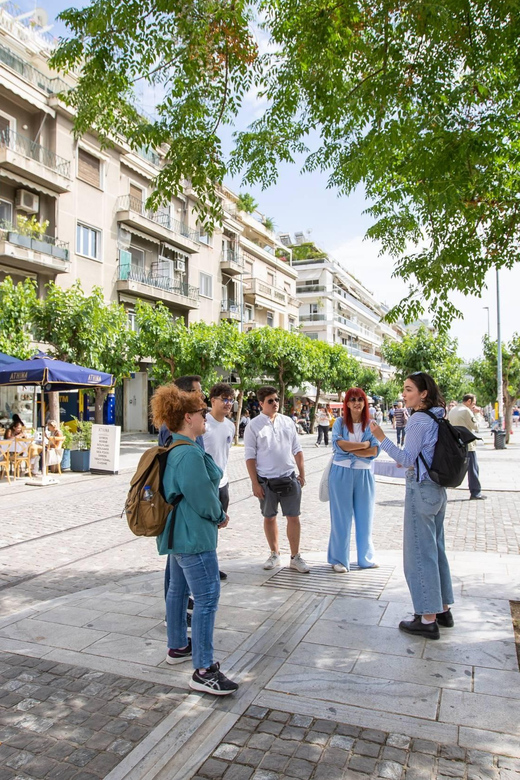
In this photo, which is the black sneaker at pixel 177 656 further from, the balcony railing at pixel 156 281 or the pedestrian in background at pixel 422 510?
the balcony railing at pixel 156 281

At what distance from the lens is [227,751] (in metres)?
2.89

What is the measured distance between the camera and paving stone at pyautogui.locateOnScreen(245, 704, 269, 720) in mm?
3195

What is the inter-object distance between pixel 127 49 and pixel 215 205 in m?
1.55

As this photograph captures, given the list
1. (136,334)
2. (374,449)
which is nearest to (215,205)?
(374,449)

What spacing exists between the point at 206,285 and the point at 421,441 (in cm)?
3357

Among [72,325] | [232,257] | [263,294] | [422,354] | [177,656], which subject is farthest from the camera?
[263,294]

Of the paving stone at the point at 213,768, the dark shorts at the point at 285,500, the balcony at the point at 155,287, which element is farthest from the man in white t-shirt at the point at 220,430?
the balcony at the point at 155,287

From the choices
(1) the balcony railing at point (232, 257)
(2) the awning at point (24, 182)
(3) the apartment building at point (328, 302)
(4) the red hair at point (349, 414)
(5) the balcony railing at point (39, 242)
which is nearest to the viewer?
(4) the red hair at point (349, 414)

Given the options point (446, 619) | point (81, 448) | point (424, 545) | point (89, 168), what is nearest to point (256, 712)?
point (424, 545)

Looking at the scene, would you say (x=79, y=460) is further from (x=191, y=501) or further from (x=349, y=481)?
(x=191, y=501)

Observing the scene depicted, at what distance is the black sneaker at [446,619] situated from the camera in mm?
4387

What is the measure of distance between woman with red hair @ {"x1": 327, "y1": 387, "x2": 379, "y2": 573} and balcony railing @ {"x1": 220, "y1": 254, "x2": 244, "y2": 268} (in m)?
33.6

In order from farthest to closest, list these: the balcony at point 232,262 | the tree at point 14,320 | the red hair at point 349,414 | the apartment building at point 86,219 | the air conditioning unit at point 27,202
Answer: the balcony at point 232,262 < the air conditioning unit at point 27,202 < the apartment building at point 86,219 < the tree at point 14,320 < the red hair at point 349,414

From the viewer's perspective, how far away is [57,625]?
4.53m
